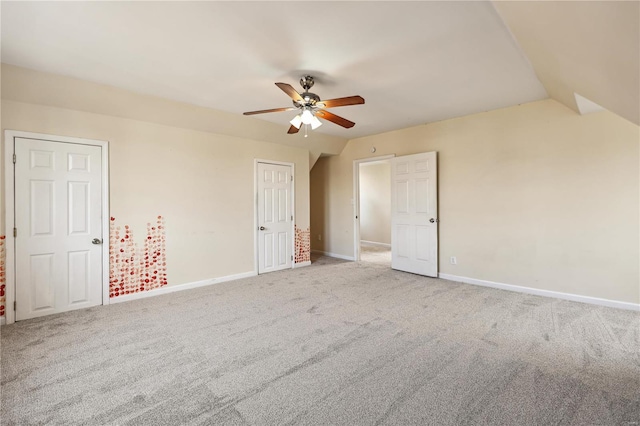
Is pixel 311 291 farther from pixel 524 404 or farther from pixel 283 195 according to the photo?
pixel 524 404

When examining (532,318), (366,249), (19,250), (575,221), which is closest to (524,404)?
(532,318)

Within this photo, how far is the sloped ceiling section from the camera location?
137 centimetres

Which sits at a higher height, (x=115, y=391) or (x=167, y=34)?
(x=167, y=34)

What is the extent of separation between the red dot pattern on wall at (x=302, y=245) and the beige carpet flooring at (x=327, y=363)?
6.65 ft

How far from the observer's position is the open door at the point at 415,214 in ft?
15.6

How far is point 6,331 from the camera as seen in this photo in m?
2.82

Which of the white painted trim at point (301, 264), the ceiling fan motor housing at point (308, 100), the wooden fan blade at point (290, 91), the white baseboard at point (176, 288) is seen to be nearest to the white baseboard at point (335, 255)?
the white painted trim at point (301, 264)

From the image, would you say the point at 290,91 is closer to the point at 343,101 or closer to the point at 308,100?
the point at 308,100

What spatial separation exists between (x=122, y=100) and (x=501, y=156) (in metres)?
5.04

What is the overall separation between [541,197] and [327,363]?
3550 mm

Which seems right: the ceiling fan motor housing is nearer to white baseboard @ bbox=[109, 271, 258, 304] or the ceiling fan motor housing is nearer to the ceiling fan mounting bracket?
the ceiling fan mounting bracket

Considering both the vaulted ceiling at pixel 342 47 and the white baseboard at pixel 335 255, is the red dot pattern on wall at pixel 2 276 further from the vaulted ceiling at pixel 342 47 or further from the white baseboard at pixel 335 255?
the white baseboard at pixel 335 255

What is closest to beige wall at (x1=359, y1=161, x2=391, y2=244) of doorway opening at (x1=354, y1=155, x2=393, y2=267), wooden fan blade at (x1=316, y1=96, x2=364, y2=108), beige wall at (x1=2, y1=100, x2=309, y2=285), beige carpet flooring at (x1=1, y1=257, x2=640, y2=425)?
doorway opening at (x1=354, y1=155, x2=393, y2=267)

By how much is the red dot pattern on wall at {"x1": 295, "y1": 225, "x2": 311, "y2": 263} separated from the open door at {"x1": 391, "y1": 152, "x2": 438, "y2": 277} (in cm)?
169
